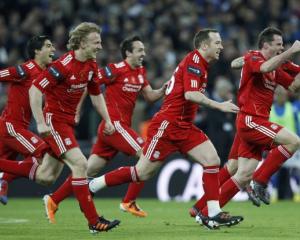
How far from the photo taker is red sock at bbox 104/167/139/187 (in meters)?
12.3

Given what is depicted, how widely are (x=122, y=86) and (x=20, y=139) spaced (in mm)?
1816

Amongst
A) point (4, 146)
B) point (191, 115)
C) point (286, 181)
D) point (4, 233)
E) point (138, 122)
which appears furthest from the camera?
point (138, 122)

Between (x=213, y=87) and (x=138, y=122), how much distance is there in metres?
1.73

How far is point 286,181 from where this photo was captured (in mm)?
18656

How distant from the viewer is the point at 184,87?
1141 cm

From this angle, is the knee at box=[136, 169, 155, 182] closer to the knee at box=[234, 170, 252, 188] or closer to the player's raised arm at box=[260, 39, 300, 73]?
the knee at box=[234, 170, 252, 188]

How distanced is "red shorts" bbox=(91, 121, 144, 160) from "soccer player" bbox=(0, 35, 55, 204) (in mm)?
1187

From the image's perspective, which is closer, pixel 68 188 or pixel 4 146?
pixel 68 188

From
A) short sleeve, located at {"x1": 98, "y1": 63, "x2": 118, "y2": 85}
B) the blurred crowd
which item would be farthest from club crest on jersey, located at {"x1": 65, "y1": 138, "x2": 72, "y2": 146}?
the blurred crowd

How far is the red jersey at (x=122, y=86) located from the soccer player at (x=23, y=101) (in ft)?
4.03

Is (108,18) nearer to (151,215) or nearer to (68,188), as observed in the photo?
(151,215)

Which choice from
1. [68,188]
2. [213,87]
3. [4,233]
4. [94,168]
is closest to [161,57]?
[213,87]

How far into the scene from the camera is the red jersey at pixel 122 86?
46.5 feet

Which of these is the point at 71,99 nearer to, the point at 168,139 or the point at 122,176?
the point at 168,139
